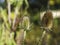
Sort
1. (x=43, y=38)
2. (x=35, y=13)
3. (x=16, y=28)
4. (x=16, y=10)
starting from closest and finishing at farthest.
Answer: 1. (x=43, y=38)
2. (x=16, y=28)
3. (x=16, y=10)
4. (x=35, y=13)

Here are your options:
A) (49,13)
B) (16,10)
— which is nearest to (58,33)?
(16,10)

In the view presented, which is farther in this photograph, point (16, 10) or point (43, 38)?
point (16, 10)

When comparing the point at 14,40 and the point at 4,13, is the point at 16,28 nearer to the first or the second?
the point at 14,40

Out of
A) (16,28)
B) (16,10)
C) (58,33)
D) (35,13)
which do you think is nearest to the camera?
(16,28)

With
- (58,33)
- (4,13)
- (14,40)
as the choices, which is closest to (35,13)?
(58,33)

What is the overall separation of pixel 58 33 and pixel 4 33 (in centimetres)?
59

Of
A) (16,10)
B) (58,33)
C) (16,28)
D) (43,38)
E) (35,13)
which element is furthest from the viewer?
(35,13)

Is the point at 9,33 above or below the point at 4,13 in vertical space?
below

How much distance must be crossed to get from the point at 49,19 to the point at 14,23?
7.8 inches

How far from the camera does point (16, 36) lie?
121 centimetres

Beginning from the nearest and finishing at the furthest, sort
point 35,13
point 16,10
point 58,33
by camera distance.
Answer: point 16,10
point 58,33
point 35,13

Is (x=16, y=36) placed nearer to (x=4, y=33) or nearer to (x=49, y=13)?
(x=4, y=33)

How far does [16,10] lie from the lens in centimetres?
130

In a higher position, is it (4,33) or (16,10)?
(16,10)
